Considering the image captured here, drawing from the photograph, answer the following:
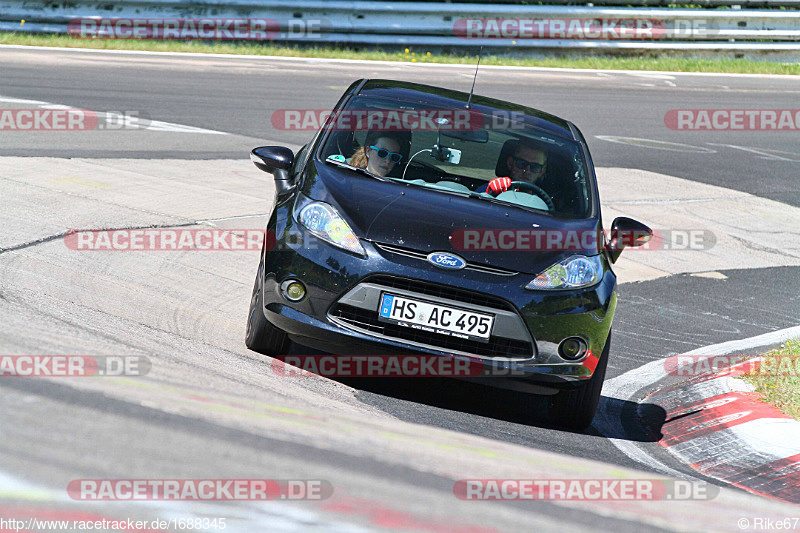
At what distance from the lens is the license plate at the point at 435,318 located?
4.55m

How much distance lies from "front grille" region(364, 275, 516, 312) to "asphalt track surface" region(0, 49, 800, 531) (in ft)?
1.85

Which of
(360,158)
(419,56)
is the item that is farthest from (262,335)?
(419,56)

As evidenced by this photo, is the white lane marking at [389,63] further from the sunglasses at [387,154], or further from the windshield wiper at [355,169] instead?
the windshield wiper at [355,169]

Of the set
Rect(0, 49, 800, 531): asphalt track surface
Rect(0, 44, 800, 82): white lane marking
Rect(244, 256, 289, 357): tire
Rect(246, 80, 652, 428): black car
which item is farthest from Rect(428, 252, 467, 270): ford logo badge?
Rect(0, 44, 800, 82): white lane marking

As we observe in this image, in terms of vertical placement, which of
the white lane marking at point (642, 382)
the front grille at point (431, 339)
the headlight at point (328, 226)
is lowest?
the white lane marking at point (642, 382)

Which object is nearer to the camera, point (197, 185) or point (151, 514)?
point (151, 514)

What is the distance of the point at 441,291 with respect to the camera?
4566 millimetres

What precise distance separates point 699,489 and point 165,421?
178 centimetres

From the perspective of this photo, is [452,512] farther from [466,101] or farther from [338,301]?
[466,101]

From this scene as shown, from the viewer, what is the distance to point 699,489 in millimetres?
3348

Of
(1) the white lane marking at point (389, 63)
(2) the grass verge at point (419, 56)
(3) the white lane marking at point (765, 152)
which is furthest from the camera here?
(2) the grass verge at point (419, 56)

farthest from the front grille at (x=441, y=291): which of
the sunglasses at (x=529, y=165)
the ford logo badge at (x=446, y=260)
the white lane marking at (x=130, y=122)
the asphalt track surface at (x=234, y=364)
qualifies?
the white lane marking at (x=130, y=122)

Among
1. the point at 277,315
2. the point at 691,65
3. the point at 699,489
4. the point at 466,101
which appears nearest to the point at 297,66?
the point at 691,65

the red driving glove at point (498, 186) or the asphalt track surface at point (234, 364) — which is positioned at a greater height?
the red driving glove at point (498, 186)
